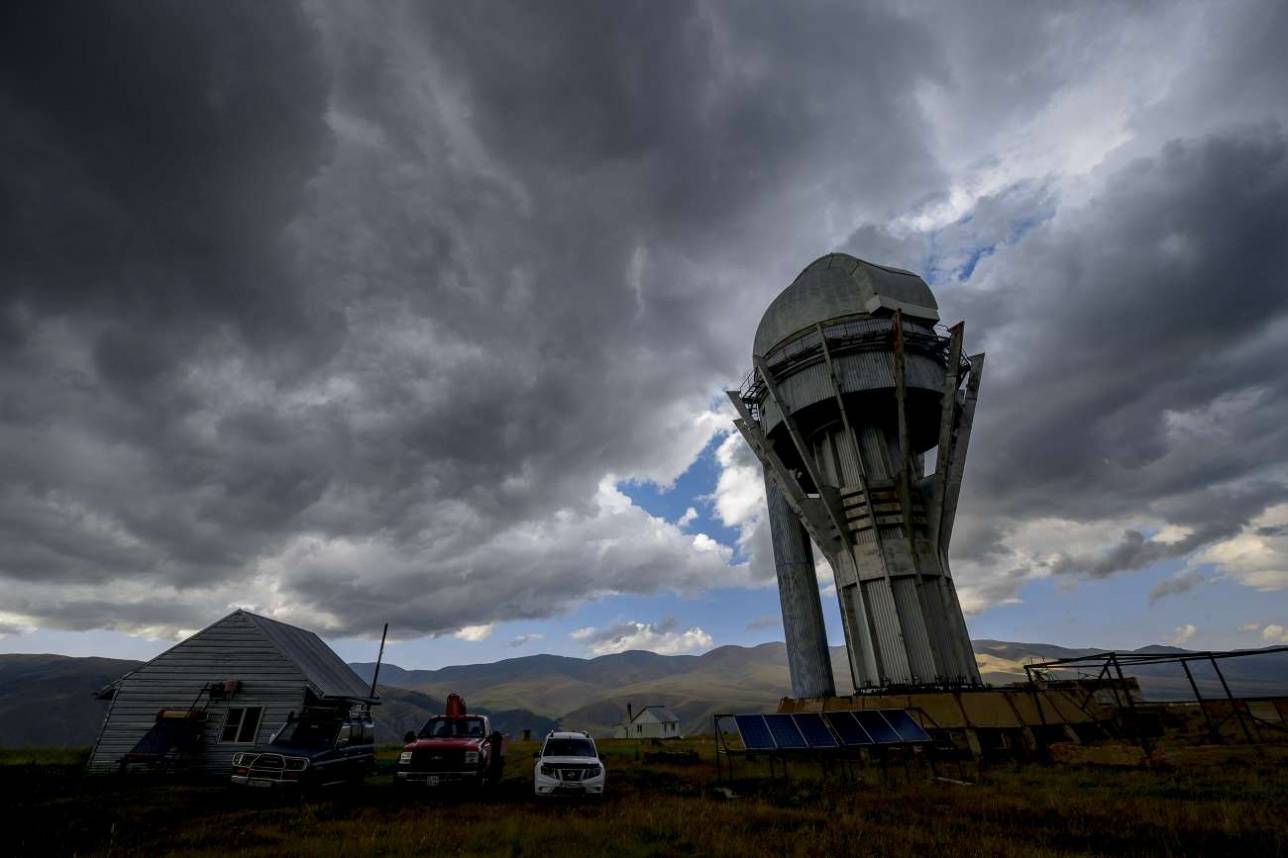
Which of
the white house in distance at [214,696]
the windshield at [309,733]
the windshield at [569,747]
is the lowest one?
the windshield at [569,747]

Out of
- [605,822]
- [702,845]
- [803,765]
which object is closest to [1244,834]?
[702,845]

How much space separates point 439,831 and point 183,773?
19058 mm

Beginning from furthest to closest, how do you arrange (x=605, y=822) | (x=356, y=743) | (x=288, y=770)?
(x=356, y=743) < (x=288, y=770) < (x=605, y=822)

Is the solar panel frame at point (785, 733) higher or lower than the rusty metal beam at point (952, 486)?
lower

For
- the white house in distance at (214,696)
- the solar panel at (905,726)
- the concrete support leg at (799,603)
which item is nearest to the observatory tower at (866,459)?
the concrete support leg at (799,603)

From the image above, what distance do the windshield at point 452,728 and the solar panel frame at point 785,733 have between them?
854 centimetres

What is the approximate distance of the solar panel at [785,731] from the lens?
15.8 meters

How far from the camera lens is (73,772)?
21.2m

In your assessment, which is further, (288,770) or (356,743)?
(356,743)

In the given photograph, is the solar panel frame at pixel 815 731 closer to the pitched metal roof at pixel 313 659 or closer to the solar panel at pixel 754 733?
the solar panel at pixel 754 733

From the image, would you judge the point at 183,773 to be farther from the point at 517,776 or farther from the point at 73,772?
the point at 517,776

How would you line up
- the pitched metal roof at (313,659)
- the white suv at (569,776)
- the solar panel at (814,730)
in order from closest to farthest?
the white suv at (569,776), the solar panel at (814,730), the pitched metal roof at (313,659)

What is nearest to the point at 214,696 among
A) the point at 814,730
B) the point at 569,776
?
the point at 569,776

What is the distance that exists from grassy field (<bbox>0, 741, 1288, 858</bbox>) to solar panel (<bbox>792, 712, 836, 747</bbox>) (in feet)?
3.54
